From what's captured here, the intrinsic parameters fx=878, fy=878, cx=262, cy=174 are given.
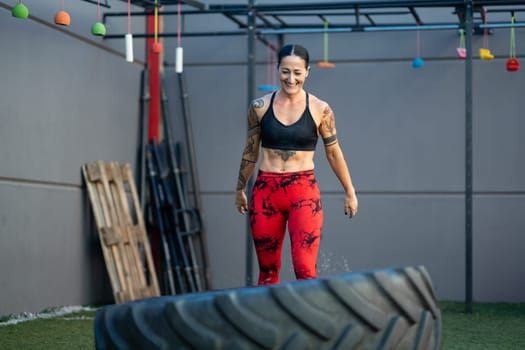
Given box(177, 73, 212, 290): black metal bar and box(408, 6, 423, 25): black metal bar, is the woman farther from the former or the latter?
box(177, 73, 212, 290): black metal bar

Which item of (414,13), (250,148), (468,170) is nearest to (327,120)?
(250,148)

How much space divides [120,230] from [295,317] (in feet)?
16.2

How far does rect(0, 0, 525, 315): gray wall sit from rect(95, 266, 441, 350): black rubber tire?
4.48 m

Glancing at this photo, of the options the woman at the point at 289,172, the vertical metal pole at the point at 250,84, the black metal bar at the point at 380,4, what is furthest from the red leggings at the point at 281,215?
the black metal bar at the point at 380,4

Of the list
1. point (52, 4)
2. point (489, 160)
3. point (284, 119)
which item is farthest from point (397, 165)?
point (284, 119)

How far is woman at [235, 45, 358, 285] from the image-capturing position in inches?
156

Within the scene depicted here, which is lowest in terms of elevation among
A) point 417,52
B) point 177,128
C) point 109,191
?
point 109,191

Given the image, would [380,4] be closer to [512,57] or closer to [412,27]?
[412,27]

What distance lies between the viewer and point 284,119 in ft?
13.4

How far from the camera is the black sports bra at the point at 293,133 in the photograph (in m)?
4.04

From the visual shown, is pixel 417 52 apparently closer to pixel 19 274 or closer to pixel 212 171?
pixel 212 171

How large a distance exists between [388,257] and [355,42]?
1957mm

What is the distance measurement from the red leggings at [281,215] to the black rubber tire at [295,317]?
1.39 meters

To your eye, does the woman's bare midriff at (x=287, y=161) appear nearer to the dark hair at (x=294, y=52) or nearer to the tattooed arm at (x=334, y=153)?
the tattooed arm at (x=334, y=153)
